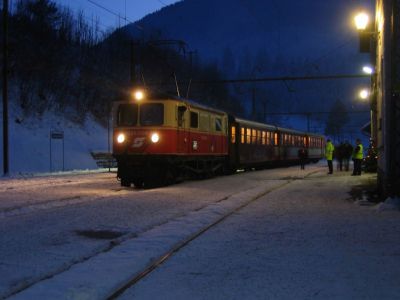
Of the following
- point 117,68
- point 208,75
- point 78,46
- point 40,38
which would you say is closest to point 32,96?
point 40,38

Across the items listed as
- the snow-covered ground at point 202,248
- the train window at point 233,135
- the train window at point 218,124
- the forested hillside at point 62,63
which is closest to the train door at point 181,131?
the train window at point 218,124

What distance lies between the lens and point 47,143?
139ft

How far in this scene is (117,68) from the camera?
68562 millimetres

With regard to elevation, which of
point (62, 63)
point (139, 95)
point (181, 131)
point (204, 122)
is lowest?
point (181, 131)

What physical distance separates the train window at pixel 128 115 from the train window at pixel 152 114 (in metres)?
0.30

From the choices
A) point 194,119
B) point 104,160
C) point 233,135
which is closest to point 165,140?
point 194,119

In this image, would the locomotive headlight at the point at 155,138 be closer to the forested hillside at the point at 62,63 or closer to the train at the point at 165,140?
the train at the point at 165,140

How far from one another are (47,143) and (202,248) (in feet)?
118

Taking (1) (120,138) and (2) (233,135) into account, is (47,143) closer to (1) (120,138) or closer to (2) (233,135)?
(2) (233,135)

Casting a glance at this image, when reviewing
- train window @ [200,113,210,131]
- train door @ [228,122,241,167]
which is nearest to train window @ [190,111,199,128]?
train window @ [200,113,210,131]

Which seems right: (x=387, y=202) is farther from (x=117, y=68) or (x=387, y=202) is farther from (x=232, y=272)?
(x=117, y=68)

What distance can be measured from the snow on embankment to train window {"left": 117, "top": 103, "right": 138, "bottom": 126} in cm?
1658

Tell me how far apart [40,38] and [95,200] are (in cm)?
4407

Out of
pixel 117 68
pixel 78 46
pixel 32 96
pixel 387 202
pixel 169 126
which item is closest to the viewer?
pixel 387 202
